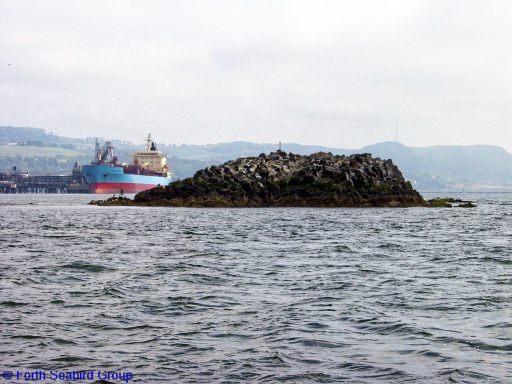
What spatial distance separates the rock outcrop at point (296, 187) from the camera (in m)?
88.3

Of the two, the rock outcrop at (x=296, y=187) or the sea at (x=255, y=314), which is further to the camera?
the rock outcrop at (x=296, y=187)

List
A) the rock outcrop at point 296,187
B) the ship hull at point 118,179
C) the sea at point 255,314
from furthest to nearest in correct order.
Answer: the ship hull at point 118,179 < the rock outcrop at point 296,187 < the sea at point 255,314

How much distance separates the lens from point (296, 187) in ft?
294

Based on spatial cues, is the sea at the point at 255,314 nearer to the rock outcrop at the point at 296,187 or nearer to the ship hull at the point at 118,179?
the rock outcrop at the point at 296,187

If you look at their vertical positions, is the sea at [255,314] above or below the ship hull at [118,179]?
below

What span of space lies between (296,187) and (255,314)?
238 feet

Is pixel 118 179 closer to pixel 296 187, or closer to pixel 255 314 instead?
pixel 296 187

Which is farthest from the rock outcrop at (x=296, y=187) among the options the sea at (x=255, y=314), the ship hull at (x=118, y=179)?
the ship hull at (x=118, y=179)

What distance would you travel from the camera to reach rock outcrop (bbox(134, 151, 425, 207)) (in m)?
88.3

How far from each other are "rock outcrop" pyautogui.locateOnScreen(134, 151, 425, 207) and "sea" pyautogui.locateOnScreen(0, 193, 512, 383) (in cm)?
5360

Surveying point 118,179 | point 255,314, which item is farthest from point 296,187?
point 118,179

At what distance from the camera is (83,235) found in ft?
143

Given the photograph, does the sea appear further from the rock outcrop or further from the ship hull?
the ship hull

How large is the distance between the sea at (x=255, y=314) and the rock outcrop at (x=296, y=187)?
5360 cm
